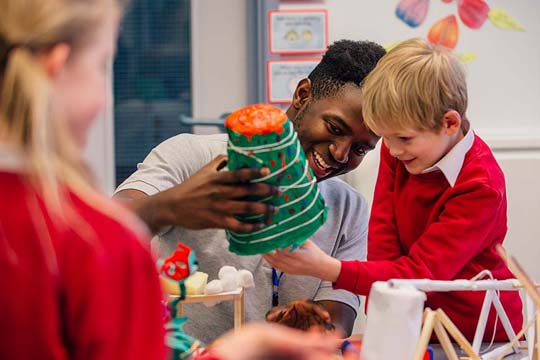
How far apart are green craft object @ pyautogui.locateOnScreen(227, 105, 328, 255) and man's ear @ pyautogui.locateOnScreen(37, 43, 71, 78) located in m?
0.39

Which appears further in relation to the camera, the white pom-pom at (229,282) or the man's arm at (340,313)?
the man's arm at (340,313)

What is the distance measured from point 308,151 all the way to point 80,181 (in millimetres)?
967

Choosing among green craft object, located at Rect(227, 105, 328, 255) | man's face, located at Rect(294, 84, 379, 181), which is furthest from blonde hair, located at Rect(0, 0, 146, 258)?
man's face, located at Rect(294, 84, 379, 181)

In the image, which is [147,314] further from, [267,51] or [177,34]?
[177,34]

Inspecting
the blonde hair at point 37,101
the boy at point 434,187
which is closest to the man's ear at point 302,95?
the boy at point 434,187

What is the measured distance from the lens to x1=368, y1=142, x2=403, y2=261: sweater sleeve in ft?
4.39

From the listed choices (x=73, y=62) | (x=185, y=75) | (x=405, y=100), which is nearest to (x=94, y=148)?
(x=185, y=75)

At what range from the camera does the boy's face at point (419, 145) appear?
1261 millimetres

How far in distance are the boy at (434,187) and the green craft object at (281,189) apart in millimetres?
245

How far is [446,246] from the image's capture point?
122cm

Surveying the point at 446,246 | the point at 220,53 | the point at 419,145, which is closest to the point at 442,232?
the point at 446,246

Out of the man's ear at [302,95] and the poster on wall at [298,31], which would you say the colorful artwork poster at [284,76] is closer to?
the poster on wall at [298,31]

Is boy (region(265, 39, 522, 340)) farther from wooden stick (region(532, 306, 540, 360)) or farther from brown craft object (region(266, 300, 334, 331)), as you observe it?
wooden stick (region(532, 306, 540, 360))

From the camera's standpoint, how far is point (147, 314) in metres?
0.52
